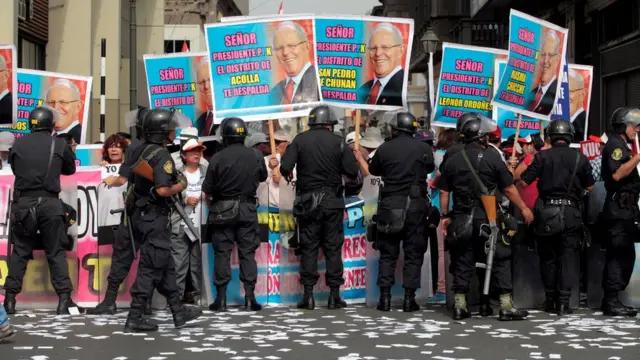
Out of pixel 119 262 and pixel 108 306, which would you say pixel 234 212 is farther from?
pixel 108 306

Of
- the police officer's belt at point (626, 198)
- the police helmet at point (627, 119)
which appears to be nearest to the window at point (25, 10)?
the police helmet at point (627, 119)

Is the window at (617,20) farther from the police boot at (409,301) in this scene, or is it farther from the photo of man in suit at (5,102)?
the photo of man in suit at (5,102)

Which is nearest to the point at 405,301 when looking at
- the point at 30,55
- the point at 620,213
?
the point at 620,213

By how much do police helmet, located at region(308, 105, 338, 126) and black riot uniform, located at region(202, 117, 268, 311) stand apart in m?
0.62

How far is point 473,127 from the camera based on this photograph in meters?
10.4

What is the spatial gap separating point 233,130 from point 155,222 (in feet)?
6.38

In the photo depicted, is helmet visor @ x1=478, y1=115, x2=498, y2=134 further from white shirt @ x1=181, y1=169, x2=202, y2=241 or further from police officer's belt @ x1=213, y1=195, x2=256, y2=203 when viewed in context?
white shirt @ x1=181, y1=169, x2=202, y2=241

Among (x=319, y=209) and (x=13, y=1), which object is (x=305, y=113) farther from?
(x=13, y=1)

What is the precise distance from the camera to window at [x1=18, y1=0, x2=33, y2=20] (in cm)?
2117

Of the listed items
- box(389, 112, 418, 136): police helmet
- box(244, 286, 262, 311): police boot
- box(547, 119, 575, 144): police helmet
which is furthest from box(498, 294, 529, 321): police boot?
box(244, 286, 262, 311): police boot

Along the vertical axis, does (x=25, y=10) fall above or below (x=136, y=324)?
above

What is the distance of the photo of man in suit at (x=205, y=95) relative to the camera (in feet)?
47.5

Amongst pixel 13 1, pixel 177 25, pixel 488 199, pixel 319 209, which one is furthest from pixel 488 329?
pixel 177 25

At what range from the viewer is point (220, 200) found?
36.3 feet
